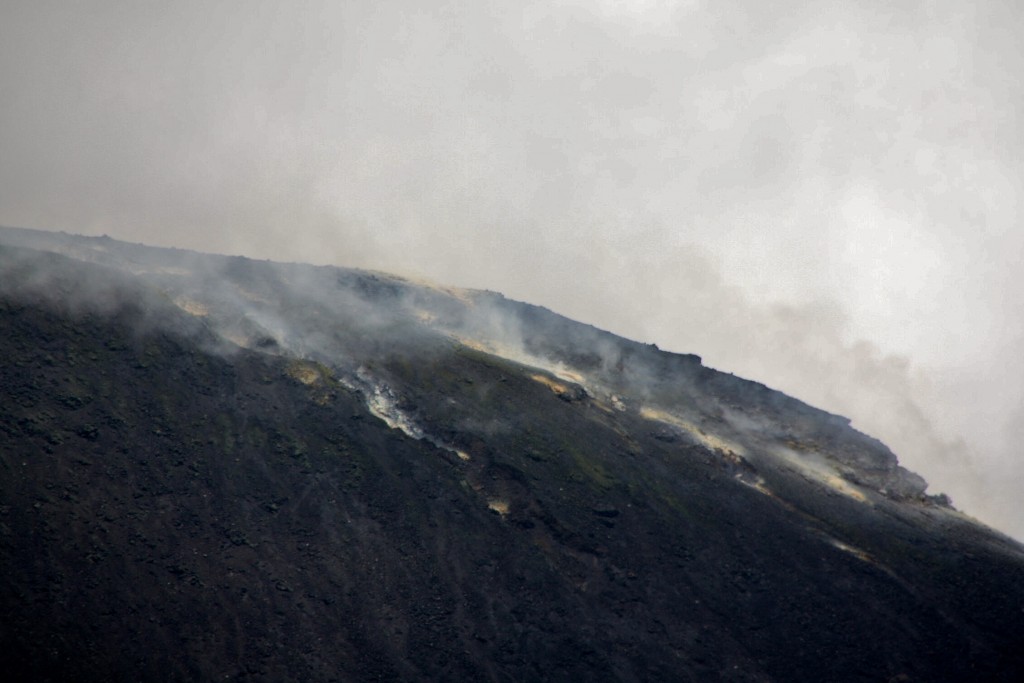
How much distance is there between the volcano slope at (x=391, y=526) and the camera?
136 feet

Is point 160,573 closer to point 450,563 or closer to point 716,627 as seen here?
point 450,563

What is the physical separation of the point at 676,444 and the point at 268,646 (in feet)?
137

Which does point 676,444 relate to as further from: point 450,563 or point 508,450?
point 450,563

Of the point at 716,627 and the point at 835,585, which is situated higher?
the point at 835,585

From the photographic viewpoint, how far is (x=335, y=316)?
78250mm

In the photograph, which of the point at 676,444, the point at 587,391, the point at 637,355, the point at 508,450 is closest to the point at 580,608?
the point at 508,450

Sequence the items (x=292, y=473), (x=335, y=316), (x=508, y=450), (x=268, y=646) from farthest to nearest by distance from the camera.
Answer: (x=335, y=316) → (x=508, y=450) → (x=292, y=473) → (x=268, y=646)

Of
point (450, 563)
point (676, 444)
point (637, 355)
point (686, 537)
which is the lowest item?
point (450, 563)

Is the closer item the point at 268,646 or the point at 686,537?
the point at 268,646

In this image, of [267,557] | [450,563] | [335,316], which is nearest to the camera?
[267,557]

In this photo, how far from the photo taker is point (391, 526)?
170 feet

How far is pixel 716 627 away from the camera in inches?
1925

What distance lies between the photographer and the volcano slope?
1629 inches

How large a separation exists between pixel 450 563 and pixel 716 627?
1671 cm
